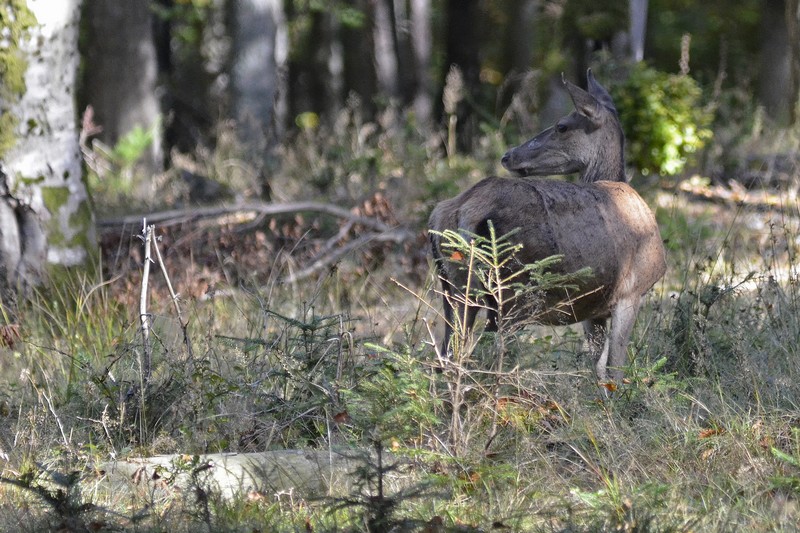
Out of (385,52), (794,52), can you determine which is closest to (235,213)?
(794,52)

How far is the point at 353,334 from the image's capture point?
5668mm

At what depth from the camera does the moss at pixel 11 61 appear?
23.7 ft

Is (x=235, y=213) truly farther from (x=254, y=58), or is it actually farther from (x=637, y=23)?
(x=254, y=58)

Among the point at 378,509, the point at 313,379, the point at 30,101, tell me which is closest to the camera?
the point at 378,509

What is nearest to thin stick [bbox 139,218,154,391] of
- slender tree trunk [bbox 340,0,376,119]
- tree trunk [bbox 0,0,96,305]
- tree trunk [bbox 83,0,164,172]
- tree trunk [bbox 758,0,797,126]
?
tree trunk [bbox 0,0,96,305]

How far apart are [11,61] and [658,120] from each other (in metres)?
6.34

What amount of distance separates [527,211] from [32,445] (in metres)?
2.47

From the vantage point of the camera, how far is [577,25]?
47.0ft

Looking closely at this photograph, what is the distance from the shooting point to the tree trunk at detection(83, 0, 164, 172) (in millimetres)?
15625

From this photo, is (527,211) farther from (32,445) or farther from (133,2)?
(133,2)

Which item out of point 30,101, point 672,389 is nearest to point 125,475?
point 672,389

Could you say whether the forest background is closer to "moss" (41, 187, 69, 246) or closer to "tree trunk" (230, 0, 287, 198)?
"moss" (41, 187, 69, 246)

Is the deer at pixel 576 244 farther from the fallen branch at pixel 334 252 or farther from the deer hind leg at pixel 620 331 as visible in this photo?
the fallen branch at pixel 334 252

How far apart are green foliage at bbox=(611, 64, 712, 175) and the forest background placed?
31 millimetres
